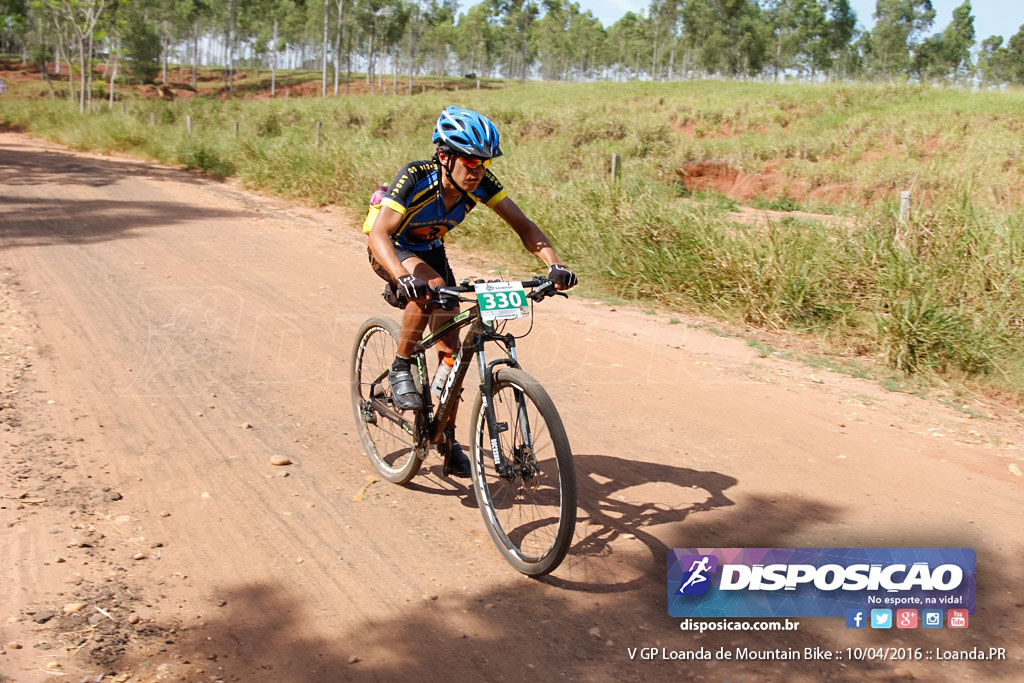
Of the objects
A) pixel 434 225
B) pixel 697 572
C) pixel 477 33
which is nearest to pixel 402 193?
pixel 434 225

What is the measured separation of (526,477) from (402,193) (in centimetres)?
155

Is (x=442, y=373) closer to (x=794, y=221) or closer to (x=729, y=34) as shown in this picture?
(x=794, y=221)

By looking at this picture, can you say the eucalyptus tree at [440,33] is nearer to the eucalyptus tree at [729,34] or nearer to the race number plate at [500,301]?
the eucalyptus tree at [729,34]

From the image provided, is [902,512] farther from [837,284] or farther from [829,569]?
[837,284]

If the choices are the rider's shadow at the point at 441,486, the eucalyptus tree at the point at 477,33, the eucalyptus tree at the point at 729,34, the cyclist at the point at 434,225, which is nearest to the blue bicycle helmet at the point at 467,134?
the cyclist at the point at 434,225

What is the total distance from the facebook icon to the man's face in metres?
2.61

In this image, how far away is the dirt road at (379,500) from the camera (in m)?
3.28

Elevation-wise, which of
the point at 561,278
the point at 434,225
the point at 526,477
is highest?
the point at 434,225

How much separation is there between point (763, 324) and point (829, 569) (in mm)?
5235

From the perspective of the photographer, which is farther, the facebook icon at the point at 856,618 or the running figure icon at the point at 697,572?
the running figure icon at the point at 697,572

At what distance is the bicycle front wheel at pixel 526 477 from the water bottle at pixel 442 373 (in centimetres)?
42

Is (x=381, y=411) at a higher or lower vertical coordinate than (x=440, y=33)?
lower

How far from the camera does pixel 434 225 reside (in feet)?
14.9

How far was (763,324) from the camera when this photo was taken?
884 centimetres
